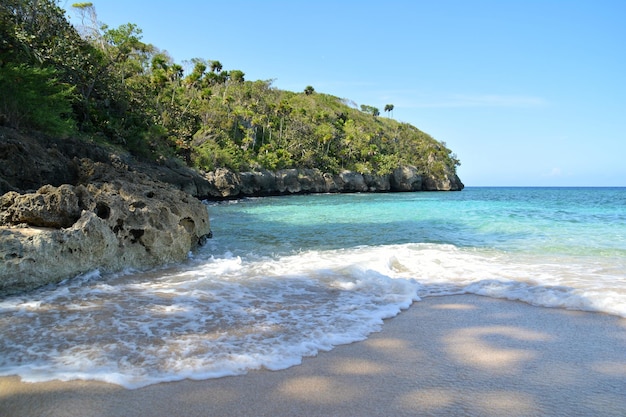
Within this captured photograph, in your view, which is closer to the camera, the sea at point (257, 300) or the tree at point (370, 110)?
the sea at point (257, 300)

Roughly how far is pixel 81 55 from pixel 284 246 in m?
23.2

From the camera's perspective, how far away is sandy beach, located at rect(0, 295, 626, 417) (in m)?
2.60

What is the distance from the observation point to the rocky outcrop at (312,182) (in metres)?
37.2

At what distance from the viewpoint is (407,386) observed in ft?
9.57

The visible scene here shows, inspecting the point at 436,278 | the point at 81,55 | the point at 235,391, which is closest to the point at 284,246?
the point at 436,278

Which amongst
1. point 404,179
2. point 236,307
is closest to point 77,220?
point 236,307

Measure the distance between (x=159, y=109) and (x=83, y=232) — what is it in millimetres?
36074

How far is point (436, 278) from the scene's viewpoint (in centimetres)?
670

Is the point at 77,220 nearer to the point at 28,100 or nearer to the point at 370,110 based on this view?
the point at 28,100

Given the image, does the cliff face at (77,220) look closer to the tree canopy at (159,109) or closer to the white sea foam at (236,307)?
the white sea foam at (236,307)

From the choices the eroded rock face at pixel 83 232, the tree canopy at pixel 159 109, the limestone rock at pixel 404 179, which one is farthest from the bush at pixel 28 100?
the limestone rock at pixel 404 179

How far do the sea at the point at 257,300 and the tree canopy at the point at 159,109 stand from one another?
10.5m

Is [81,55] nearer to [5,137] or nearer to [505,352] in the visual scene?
[5,137]

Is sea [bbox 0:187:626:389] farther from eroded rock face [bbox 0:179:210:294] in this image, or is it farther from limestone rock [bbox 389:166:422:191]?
limestone rock [bbox 389:166:422:191]
